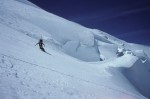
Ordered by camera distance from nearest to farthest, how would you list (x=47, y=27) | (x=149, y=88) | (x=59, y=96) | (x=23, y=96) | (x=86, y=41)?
(x=23, y=96), (x=59, y=96), (x=149, y=88), (x=47, y=27), (x=86, y=41)

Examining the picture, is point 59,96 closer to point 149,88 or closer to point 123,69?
point 123,69

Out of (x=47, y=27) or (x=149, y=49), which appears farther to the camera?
(x=149, y=49)

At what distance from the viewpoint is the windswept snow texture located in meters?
10.4

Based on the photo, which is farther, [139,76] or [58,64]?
[139,76]

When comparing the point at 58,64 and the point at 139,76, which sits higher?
the point at 139,76

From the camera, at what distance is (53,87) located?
36.9 ft

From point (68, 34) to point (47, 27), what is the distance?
3825 mm

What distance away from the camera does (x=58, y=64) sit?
1777 cm

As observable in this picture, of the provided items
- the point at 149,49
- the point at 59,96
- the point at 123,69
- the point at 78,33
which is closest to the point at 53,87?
the point at 59,96

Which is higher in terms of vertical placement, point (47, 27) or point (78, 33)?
point (78, 33)

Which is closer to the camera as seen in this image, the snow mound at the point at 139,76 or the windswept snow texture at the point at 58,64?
the windswept snow texture at the point at 58,64

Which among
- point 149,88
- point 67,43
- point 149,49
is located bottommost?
point 149,88

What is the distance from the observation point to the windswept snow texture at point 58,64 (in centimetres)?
1041

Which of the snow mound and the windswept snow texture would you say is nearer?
the windswept snow texture
